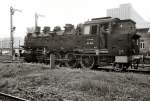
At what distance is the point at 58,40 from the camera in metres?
17.7

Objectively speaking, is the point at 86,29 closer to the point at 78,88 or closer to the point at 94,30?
the point at 94,30

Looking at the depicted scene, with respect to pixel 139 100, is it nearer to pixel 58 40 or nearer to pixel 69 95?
pixel 69 95

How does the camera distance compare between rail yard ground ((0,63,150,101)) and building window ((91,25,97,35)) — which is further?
building window ((91,25,97,35))

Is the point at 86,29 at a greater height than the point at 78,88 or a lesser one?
greater

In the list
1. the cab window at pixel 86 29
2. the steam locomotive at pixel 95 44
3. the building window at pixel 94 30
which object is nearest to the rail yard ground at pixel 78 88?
the steam locomotive at pixel 95 44

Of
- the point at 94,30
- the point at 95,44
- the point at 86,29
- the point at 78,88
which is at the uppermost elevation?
the point at 86,29

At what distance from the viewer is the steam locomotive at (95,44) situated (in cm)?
1405

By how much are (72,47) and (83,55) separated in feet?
4.27

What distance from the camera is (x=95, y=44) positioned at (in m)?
15.2

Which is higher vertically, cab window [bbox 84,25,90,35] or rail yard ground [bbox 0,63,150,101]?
cab window [bbox 84,25,90,35]

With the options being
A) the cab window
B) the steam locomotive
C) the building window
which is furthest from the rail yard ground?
the cab window

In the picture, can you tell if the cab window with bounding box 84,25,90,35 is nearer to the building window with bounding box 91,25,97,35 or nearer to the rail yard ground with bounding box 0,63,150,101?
the building window with bounding box 91,25,97,35

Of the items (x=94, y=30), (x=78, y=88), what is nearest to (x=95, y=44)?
(x=94, y=30)

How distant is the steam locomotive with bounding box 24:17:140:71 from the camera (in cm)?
1405
